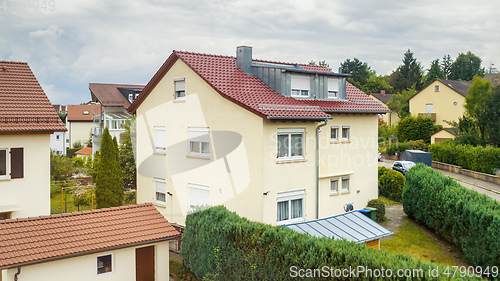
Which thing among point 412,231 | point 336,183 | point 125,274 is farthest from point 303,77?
point 125,274

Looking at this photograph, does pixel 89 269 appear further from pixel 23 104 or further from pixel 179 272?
pixel 23 104

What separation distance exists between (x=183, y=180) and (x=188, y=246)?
5391 mm

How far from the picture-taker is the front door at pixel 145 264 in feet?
49.7

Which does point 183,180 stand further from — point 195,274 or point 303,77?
point 303,77

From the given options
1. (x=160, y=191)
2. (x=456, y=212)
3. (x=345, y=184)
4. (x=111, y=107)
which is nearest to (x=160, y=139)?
(x=160, y=191)

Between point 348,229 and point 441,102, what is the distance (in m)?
48.2

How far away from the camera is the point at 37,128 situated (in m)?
17.5

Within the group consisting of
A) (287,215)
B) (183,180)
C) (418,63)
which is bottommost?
(287,215)

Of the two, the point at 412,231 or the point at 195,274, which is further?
the point at 412,231

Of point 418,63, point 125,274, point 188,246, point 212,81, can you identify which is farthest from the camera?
point 418,63

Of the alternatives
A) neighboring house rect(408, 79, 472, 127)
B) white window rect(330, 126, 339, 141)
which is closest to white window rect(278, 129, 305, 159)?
white window rect(330, 126, 339, 141)

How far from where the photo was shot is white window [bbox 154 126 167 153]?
22.0m

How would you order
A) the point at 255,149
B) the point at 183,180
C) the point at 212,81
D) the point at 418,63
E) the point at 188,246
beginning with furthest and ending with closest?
the point at 418,63, the point at 183,180, the point at 212,81, the point at 255,149, the point at 188,246

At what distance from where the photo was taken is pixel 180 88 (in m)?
21.1
